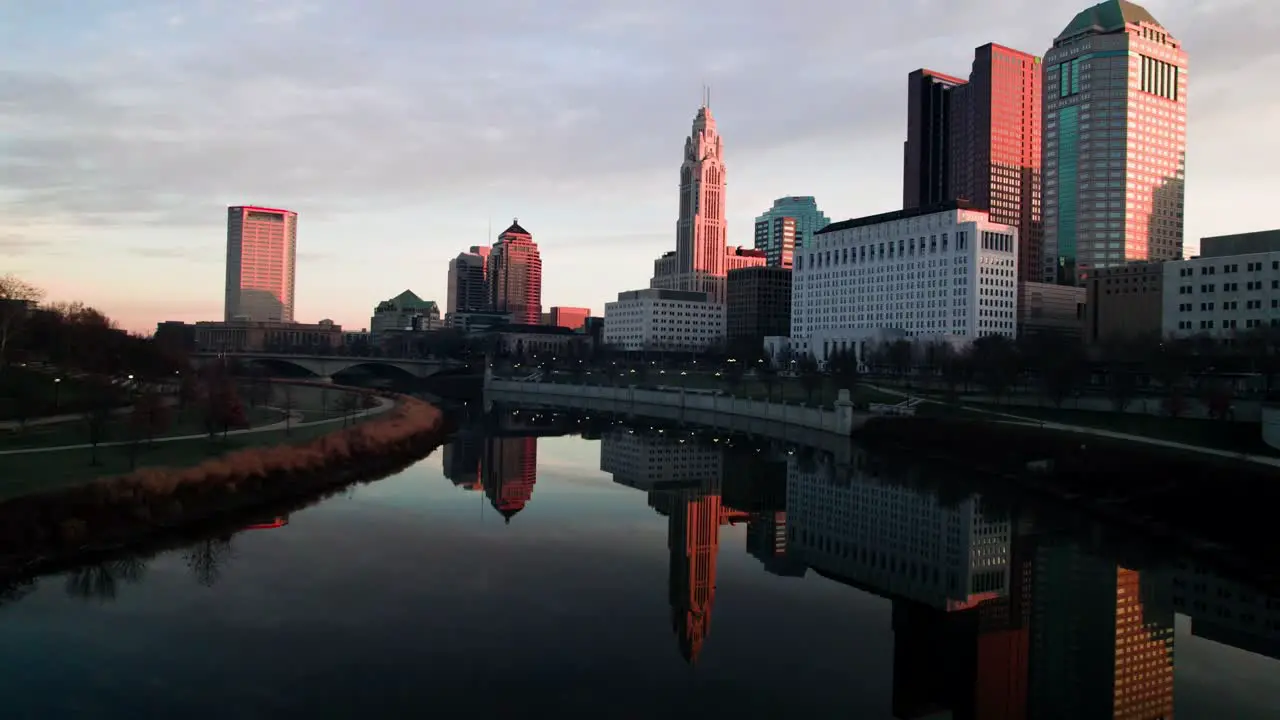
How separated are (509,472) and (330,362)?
91473 mm

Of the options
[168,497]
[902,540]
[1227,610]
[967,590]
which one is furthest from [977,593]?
[168,497]

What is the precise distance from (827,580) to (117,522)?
2366 cm

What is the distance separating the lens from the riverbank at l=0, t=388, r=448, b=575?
91.0ft

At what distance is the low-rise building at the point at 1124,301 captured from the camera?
408ft

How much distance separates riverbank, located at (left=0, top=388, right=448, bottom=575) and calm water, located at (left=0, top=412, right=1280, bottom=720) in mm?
1878

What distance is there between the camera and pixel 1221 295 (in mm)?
105062

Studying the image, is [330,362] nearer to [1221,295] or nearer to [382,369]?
[382,369]

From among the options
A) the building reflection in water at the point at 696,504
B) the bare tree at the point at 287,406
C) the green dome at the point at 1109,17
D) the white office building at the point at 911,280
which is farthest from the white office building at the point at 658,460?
the green dome at the point at 1109,17

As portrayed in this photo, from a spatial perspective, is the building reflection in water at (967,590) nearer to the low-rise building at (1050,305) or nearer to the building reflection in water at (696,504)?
the building reflection in water at (696,504)

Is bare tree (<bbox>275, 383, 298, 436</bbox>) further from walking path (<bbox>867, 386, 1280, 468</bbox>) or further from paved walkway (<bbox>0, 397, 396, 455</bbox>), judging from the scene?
walking path (<bbox>867, 386, 1280, 468</bbox>)

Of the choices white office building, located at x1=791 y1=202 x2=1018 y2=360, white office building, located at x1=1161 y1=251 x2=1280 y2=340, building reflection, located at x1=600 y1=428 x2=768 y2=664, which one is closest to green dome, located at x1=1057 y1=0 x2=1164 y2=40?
white office building, located at x1=791 y1=202 x2=1018 y2=360

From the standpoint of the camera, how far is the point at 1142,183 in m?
173

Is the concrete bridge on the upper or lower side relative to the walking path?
lower

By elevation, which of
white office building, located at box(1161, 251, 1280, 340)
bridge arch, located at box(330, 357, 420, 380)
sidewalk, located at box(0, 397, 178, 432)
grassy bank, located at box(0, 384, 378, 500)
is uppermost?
white office building, located at box(1161, 251, 1280, 340)
